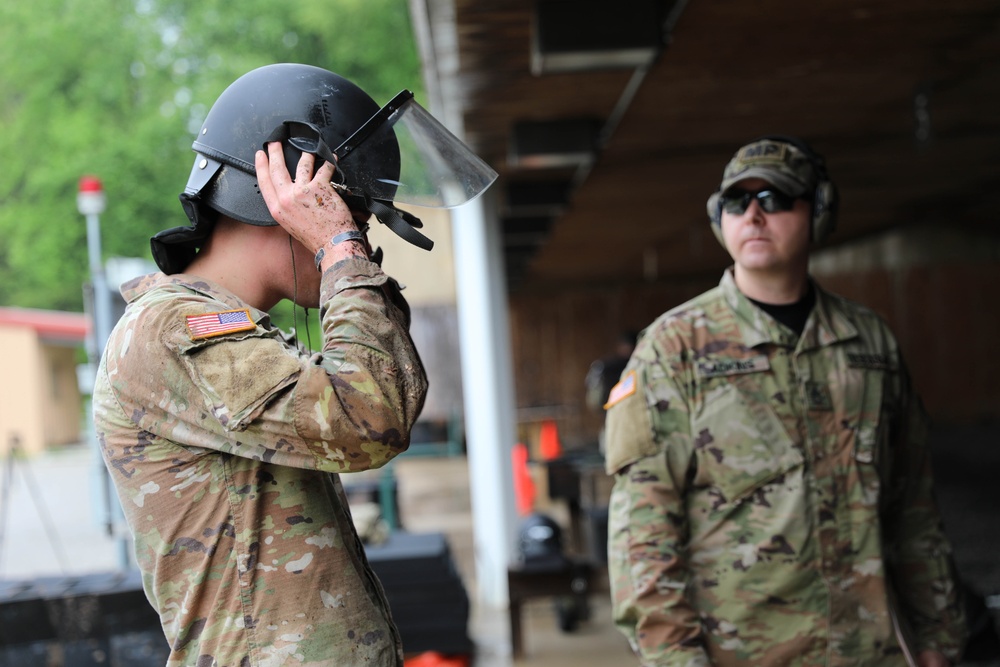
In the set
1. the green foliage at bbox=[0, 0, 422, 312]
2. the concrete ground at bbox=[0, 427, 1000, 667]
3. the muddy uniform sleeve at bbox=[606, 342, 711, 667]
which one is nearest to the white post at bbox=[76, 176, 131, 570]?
the concrete ground at bbox=[0, 427, 1000, 667]

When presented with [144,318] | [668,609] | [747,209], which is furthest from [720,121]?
[144,318]

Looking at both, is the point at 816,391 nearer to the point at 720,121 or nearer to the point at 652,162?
the point at 720,121

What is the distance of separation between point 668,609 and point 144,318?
137 cm

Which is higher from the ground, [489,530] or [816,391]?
[816,391]

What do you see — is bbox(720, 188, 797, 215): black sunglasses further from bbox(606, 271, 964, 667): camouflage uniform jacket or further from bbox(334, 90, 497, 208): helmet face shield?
bbox(334, 90, 497, 208): helmet face shield

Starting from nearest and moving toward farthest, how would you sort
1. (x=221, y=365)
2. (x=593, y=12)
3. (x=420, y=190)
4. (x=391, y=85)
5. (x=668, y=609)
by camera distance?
(x=221, y=365) → (x=420, y=190) → (x=668, y=609) → (x=593, y=12) → (x=391, y=85)

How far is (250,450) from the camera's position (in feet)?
5.03

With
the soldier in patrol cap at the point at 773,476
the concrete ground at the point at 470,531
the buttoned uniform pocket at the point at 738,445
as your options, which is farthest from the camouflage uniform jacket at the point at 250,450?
the concrete ground at the point at 470,531

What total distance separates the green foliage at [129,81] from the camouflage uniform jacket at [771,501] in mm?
22575

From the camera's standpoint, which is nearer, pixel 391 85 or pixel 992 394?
pixel 992 394

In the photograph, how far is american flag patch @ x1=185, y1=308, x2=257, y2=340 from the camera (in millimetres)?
1547

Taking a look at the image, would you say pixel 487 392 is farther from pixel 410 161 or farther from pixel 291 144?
pixel 291 144

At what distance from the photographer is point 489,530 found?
7.85 meters

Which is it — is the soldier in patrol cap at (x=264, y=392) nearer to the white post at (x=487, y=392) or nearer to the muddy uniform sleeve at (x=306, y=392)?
the muddy uniform sleeve at (x=306, y=392)
